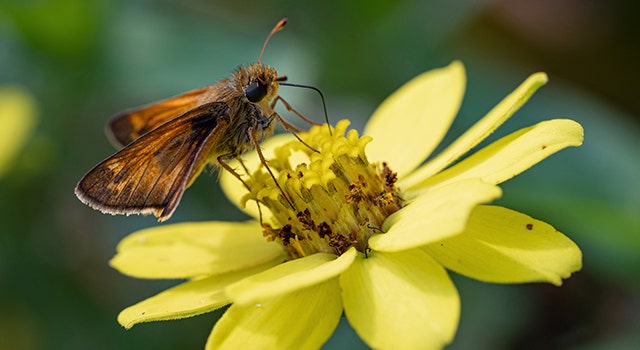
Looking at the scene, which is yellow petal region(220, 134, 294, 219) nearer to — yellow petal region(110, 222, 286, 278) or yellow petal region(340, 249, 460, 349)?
yellow petal region(110, 222, 286, 278)

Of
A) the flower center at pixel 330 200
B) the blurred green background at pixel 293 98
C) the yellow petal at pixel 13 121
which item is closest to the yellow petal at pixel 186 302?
A: the flower center at pixel 330 200

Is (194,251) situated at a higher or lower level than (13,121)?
lower

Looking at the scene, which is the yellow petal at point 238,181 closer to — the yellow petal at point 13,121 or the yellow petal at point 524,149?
the yellow petal at point 524,149

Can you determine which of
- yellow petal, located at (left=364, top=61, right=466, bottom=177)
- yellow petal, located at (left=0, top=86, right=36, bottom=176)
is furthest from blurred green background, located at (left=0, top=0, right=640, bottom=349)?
yellow petal, located at (left=364, top=61, right=466, bottom=177)

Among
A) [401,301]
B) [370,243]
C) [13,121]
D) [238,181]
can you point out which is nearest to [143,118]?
[238,181]

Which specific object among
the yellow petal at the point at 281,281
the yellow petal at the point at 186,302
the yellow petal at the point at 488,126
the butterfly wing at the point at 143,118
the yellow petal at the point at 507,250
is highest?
the butterfly wing at the point at 143,118

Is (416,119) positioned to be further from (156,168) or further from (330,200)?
(156,168)
